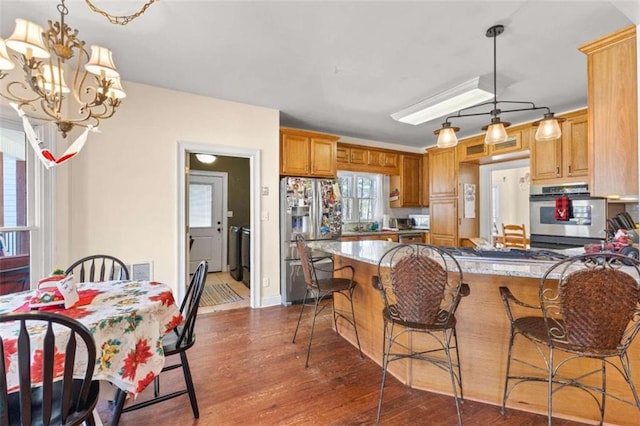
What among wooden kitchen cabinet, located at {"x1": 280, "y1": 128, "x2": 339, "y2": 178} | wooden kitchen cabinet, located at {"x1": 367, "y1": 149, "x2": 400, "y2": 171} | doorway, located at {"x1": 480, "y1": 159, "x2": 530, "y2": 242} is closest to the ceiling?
wooden kitchen cabinet, located at {"x1": 280, "y1": 128, "x2": 339, "y2": 178}

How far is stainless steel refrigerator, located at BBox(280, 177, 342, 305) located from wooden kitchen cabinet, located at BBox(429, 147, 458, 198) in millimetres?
2149

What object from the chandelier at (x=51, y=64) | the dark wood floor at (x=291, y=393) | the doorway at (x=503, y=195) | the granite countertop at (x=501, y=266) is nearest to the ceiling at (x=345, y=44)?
the chandelier at (x=51, y=64)

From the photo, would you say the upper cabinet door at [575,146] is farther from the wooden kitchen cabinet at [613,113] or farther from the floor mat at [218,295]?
the floor mat at [218,295]

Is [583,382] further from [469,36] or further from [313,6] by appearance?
[313,6]

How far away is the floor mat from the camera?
3.96 m

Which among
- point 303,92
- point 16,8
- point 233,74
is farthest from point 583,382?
point 16,8

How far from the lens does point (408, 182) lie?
5.61 metres

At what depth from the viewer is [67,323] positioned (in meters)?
1.04

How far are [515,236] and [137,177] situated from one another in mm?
4870

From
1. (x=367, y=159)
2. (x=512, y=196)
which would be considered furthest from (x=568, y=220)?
(x=367, y=159)

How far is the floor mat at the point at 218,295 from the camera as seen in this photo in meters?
3.96

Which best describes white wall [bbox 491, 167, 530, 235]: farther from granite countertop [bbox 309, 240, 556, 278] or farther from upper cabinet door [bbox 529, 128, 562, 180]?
granite countertop [bbox 309, 240, 556, 278]

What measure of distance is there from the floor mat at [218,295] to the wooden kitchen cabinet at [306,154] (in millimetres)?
1913

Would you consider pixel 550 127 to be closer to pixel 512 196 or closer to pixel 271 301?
pixel 512 196
